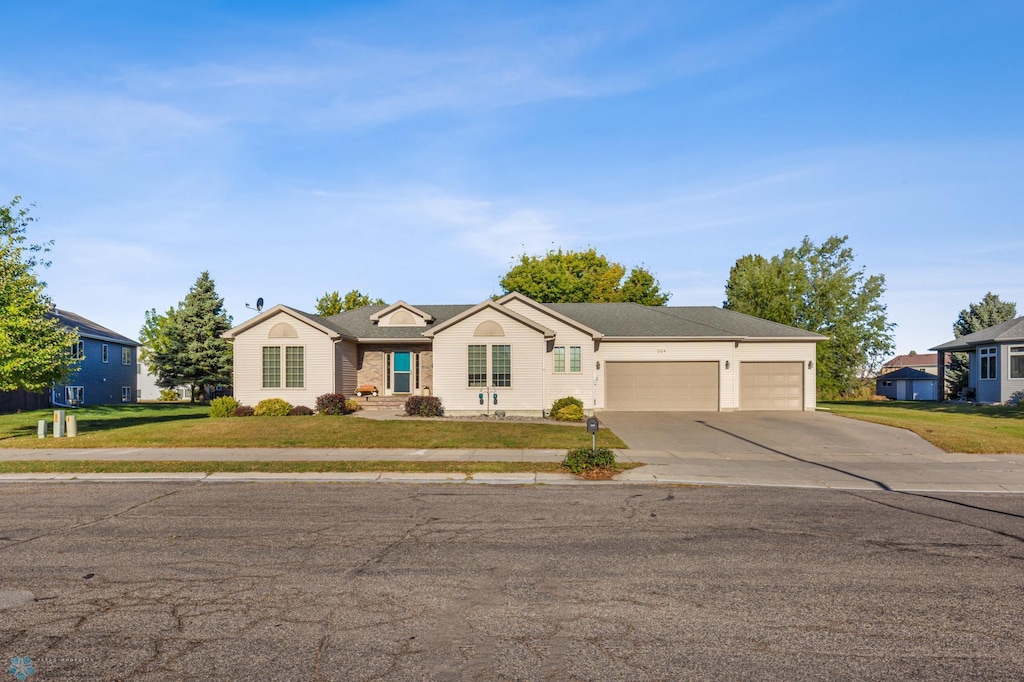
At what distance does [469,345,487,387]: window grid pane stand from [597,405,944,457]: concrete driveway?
17.9 feet

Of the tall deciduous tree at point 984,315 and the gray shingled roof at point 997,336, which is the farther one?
the tall deciduous tree at point 984,315

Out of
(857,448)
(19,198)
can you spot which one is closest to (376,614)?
(857,448)

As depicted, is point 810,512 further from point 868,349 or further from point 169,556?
point 868,349

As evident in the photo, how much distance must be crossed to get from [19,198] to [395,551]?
1176 inches

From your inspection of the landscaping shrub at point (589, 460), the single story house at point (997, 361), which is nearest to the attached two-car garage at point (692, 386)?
the single story house at point (997, 361)

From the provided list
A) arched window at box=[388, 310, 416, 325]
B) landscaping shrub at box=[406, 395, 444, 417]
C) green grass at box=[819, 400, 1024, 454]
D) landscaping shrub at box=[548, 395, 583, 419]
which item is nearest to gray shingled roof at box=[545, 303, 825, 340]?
landscaping shrub at box=[548, 395, 583, 419]

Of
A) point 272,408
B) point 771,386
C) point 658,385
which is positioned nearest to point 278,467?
Answer: point 272,408

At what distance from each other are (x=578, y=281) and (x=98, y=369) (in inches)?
1532

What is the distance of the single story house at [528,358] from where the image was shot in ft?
95.3

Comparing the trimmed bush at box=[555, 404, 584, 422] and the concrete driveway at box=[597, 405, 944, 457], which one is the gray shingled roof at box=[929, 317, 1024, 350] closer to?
the concrete driveway at box=[597, 405, 944, 457]

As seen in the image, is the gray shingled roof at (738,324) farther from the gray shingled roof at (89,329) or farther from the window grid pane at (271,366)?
the gray shingled roof at (89,329)

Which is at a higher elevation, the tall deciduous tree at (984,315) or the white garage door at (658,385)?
the tall deciduous tree at (984,315)

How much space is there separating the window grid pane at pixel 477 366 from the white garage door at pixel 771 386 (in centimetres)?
1280

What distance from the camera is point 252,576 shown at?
7586mm
